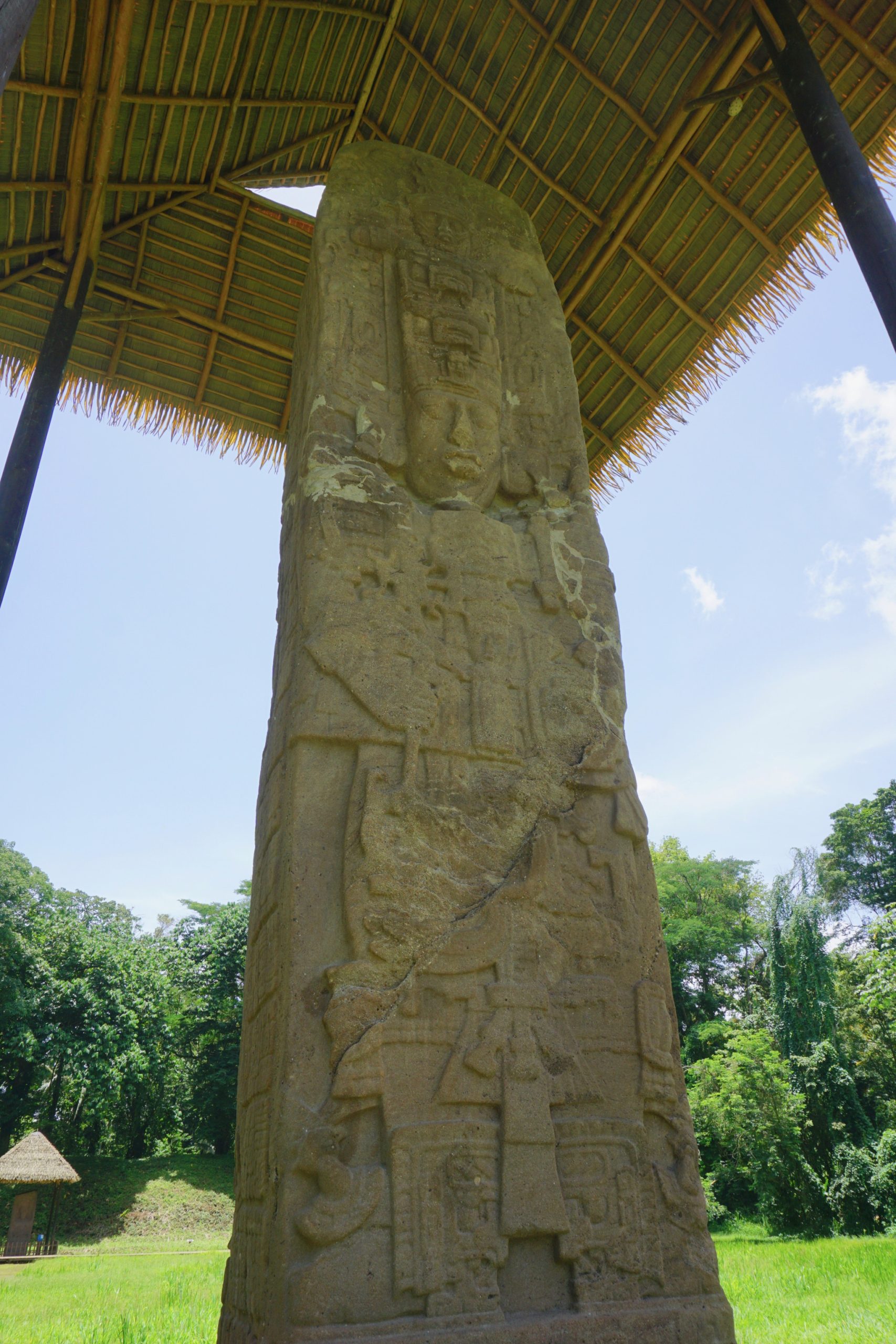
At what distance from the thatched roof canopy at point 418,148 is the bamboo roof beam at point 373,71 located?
0.05 ft

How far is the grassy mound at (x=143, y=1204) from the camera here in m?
14.7

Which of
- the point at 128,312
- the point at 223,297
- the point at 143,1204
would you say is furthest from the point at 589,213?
the point at 143,1204

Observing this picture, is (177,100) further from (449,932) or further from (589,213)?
(449,932)

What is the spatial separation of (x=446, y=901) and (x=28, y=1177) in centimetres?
1251

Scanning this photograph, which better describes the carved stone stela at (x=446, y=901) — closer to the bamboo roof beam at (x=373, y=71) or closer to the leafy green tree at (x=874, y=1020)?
the bamboo roof beam at (x=373, y=71)

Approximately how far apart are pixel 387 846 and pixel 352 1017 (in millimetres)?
583

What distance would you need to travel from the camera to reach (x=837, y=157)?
13.6 ft

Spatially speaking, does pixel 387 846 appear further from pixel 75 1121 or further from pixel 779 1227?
pixel 75 1121

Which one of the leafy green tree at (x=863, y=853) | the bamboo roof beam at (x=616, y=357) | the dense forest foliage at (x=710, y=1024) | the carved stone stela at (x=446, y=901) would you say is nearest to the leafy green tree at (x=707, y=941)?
the dense forest foliage at (x=710, y=1024)

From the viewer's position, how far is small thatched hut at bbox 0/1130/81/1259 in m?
12.5

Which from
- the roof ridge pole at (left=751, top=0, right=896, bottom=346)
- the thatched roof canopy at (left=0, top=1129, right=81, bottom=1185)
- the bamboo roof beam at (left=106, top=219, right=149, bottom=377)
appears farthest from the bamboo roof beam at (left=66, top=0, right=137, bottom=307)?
the thatched roof canopy at (left=0, top=1129, right=81, bottom=1185)

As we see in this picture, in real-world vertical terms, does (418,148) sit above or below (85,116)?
above

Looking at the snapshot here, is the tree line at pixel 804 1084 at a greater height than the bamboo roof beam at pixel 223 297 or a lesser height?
lesser

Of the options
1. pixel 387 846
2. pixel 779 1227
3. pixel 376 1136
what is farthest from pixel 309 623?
pixel 779 1227
